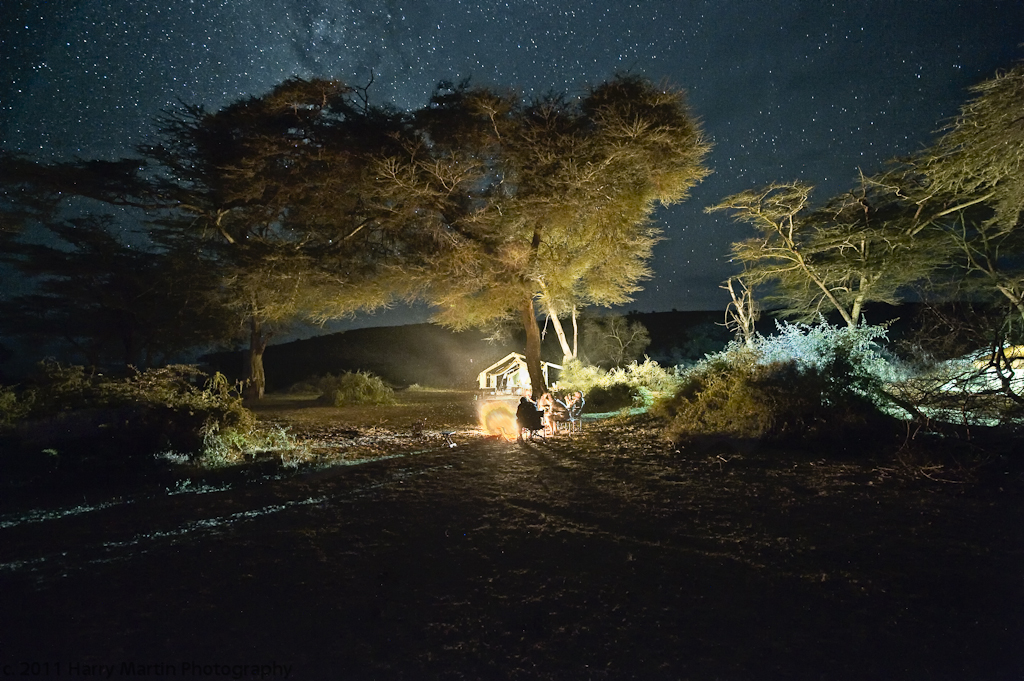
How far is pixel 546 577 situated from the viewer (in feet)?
12.1

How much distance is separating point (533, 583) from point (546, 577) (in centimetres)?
14

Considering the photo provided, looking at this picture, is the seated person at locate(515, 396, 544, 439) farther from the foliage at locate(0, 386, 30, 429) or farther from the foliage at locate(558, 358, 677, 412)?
the foliage at locate(0, 386, 30, 429)

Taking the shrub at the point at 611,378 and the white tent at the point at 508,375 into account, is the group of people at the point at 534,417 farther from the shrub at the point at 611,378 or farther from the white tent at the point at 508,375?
the white tent at the point at 508,375

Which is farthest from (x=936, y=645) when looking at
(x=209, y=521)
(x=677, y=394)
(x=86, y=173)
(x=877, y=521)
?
(x=86, y=173)

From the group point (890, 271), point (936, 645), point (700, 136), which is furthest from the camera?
point (890, 271)

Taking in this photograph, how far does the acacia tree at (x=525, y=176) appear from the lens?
1372cm

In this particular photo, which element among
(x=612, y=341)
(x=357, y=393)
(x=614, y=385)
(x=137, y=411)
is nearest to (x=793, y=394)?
(x=614, y=385)

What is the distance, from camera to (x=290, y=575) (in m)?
3.78

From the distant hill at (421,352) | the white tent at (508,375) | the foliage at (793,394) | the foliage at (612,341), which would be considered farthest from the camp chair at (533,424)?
the distant hill at (421,352)

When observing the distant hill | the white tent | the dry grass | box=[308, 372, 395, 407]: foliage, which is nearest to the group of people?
the dry grass

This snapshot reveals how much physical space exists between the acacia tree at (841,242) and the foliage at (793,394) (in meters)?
7.26

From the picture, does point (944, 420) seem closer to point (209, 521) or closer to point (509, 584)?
point (509, 584)

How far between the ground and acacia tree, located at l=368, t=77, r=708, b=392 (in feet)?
29.7

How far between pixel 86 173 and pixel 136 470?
13281 millimetres
